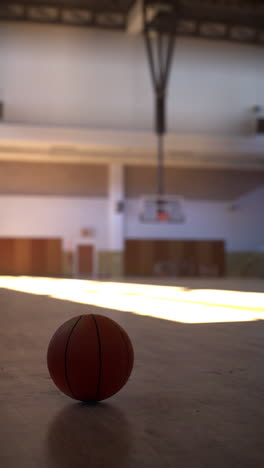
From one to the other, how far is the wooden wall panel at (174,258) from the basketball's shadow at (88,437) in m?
25.7

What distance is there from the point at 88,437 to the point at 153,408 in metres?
0.85

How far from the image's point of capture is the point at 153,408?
15.2 feet

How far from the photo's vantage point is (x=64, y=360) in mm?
4531

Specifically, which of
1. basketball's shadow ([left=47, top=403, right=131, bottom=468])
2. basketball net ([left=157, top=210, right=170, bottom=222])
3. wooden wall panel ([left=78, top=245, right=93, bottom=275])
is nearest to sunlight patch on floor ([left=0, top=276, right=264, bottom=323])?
basketball's shadow ([left=47, top=403, right=131, bottom=468])

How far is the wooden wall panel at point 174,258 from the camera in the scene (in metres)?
30.4

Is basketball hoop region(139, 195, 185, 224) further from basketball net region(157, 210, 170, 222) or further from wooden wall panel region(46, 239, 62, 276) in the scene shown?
wooden wall panel region(46, 239, 62, 276)

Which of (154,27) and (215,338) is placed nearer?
(215,338)

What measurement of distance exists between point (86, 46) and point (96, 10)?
1723mm

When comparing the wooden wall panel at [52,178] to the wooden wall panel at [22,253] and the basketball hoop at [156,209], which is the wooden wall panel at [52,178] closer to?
the basketball hoop at [156,209]

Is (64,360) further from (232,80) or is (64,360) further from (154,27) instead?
(232,80)

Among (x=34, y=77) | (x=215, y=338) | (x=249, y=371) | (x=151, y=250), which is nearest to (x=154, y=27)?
(x=34, y=77)

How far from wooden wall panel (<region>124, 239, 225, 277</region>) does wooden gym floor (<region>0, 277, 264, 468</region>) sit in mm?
20909

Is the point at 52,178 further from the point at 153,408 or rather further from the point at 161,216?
the point at 153,408

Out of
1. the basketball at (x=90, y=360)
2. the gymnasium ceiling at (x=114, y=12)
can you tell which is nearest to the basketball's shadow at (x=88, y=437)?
the basketball at (x=90, y=360)
